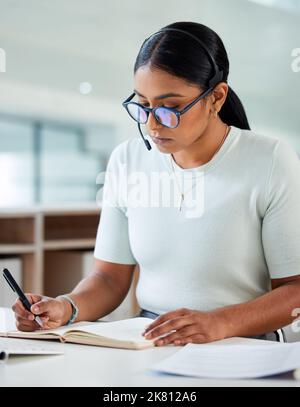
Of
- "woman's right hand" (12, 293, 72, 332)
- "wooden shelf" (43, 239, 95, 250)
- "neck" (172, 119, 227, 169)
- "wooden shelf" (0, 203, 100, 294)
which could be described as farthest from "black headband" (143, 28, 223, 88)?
"wooden shelf" (43, 239, 95, 250)

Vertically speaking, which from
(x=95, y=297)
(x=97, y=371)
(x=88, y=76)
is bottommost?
(x=97, y=371)

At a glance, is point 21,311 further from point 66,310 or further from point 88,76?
point 88,76

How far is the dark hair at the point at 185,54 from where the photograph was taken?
159 cm

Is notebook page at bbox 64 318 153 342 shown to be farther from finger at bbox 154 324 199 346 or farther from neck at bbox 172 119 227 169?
neck at bbox 172 119 227 169

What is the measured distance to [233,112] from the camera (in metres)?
1.85

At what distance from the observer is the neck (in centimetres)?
174

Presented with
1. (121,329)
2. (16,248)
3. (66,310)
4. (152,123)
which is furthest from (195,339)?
(16,248)

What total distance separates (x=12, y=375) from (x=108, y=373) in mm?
152

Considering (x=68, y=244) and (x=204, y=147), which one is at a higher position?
(x=68, y=244)

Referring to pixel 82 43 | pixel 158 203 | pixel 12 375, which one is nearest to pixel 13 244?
pixel 158 203

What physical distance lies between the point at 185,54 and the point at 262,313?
594 millimetres

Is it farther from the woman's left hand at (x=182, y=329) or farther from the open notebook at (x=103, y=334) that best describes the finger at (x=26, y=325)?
the woman's left hand at (x=182, y=329)
